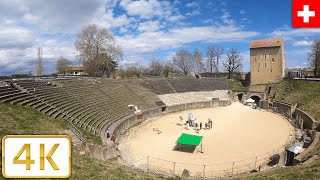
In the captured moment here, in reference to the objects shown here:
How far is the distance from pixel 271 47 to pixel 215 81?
14.1 meters

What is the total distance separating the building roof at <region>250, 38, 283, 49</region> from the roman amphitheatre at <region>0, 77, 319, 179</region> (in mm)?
11054

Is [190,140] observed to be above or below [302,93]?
below

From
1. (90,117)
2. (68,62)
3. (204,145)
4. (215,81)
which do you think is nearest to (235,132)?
(204,145)

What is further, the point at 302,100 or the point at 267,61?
the point at 267,61

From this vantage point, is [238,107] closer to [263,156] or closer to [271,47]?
[271,47]

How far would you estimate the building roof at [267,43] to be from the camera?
2160 inches

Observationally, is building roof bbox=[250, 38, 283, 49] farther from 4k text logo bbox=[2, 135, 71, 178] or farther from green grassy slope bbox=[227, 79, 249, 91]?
4k text logo bbox=[2, 135, 71, 178]

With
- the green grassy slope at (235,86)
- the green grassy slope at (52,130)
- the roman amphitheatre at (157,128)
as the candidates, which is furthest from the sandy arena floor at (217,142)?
the green grassy slope at (235,86)

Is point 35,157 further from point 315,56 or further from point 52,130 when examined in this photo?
point 315,56

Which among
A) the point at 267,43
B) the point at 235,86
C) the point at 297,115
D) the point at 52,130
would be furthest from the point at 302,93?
the point at 52,130

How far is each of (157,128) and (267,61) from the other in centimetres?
3614

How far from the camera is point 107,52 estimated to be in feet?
192

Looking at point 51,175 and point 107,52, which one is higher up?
point 107,52

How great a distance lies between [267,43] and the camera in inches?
2216
